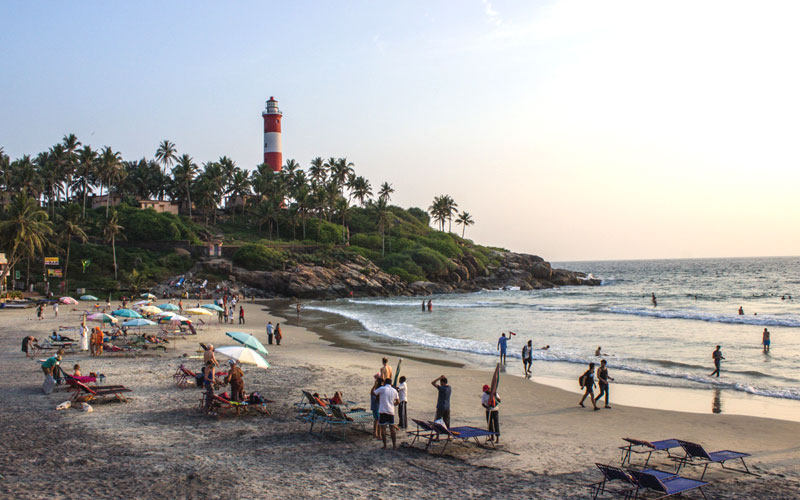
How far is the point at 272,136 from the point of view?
100 m

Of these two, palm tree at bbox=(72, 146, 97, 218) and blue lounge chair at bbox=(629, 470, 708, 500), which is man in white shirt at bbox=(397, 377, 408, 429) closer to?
blue lounge chair at bbox=(629, 470, 708, 500)

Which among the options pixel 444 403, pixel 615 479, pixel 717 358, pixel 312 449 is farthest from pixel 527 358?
pixel 615 479

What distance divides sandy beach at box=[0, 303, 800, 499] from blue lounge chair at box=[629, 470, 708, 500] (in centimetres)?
60

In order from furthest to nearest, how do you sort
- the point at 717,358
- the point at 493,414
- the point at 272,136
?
1. the point at 272,136
2. the point at 717,358
3. the point at 493,414

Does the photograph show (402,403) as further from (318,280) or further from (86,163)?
(86,163)

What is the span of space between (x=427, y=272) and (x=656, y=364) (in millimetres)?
64134

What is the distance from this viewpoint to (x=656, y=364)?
23750 millimetres

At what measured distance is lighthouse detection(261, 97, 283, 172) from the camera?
319ft

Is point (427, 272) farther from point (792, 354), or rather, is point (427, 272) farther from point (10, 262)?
point (792, 354)

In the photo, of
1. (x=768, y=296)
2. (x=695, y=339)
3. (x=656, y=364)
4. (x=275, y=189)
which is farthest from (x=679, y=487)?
(x=275, y=189)

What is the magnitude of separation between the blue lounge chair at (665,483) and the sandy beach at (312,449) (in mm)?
595

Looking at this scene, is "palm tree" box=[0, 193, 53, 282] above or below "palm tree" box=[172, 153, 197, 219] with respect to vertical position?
below

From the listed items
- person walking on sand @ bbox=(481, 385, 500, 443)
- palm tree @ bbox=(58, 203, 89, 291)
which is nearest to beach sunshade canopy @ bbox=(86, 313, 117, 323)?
person walking on sand @ bbox=(481, 385, 500, 443)

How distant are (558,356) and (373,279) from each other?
51.8 metres
